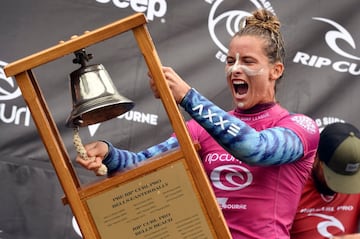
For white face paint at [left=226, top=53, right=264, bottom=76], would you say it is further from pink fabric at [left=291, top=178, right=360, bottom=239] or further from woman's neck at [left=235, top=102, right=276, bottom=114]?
pink fabric at [left=291, top=178, right=360, bottom=239]

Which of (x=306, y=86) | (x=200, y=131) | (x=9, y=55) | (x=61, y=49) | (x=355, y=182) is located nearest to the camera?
(x=61, y=49)

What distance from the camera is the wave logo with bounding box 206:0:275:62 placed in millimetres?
3877

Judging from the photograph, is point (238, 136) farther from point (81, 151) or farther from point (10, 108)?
point (10, 108)

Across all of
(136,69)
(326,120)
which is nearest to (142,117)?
(136,69)

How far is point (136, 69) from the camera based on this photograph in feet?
12.4

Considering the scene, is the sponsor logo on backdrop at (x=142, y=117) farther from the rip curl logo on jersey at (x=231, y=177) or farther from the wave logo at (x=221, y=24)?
the rip curl logo on jersey at (x=231, y=177)

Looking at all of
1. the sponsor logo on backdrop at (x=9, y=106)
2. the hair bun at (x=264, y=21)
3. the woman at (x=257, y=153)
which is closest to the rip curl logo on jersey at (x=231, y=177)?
the woman at (x=257, y=153)

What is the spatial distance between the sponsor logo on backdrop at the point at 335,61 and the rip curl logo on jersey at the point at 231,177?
54.0 inches

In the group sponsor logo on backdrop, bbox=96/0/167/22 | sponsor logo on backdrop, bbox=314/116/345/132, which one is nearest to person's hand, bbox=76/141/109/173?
sponsor logo on backdrop, bbox=96/0/167/22

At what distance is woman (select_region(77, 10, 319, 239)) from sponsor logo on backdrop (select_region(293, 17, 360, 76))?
3.77 ft

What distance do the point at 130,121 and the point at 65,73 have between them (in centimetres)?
34

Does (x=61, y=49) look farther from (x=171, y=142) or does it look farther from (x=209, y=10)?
(x=209, y=10)

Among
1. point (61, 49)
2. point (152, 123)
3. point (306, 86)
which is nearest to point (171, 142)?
point (61, 49)

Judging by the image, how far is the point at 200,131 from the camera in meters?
2.84
